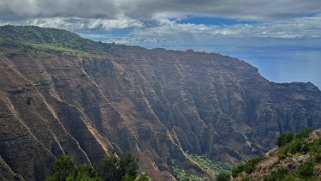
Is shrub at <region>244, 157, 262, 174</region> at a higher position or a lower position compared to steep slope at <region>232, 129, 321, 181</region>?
lower

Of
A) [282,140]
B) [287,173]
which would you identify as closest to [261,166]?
[287,173]

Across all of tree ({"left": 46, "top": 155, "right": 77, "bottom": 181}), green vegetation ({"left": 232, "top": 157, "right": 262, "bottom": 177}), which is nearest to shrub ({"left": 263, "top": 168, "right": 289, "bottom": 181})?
green vegetation ({"left": 232, "top": 157, "right": 262, "bottom": 177})

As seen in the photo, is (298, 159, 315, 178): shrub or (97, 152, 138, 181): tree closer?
(298, 159, 315, 178): shrub

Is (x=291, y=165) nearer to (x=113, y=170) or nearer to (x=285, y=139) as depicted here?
(x=285, y=139)

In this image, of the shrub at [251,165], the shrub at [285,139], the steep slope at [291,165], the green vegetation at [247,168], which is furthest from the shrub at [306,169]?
the shrub at [285,139]

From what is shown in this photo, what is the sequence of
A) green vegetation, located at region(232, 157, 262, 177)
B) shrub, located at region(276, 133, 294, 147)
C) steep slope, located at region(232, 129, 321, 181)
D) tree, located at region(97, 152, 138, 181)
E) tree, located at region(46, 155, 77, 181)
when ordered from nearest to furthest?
steep slope, located at region(232, 129, 321, 181) < green vegetation, located at region(232, 157, 262, 177) < shrub, located at region(276, 133, 294, 147) < tree, located at region(46, 155, 77, 181) < tree, located at region(97, 152, 138, 181)

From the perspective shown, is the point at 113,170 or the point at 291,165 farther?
the point at 113,170

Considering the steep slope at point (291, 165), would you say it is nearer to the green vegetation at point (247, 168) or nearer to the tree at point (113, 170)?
the green vegetation at point (247, 168)

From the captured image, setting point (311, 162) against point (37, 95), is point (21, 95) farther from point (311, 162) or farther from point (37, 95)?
point (311, 162)

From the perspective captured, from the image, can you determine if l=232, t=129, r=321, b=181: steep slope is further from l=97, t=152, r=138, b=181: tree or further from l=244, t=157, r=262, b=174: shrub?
l=97, t=152, r=138, b=181: tree

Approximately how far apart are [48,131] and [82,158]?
1780cm

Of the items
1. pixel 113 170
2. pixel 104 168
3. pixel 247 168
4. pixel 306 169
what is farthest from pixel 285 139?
pixel 104 168

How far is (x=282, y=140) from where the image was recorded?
112 m

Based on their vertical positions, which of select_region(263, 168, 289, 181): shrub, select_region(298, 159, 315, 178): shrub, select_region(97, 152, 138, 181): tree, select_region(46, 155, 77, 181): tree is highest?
select_region(298, 159, 315, 178): shrub
